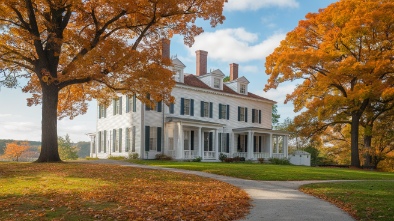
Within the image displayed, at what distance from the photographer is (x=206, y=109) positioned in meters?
35.9

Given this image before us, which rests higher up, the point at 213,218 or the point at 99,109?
the point at 99,109

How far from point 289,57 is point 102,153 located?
681 inches

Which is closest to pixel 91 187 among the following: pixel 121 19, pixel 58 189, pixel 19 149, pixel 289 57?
pixel 58 189

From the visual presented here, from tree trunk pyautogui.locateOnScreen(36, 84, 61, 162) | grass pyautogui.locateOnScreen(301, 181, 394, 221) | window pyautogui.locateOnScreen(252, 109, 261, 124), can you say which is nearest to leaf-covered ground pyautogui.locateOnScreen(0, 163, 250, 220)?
grass pyautogui.locateOnScreen(301, 181, 394, 221)

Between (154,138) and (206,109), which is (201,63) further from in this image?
(154,138)

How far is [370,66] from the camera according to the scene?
95.1 feet

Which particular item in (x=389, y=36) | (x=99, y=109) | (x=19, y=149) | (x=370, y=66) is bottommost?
(x=19, y=149)

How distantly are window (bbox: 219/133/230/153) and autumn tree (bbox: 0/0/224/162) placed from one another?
1325cm

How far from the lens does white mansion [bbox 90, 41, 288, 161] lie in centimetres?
3183

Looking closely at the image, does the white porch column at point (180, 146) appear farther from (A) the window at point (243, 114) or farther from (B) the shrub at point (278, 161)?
(B) the shrub at point (278, 161)

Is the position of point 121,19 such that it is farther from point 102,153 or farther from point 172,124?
point 102,153

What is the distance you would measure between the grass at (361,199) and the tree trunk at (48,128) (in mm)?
14109

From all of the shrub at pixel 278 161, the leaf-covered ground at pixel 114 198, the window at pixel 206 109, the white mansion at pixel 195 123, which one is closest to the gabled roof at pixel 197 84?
the white mansion at pixel 195 123

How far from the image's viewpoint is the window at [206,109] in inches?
1400
